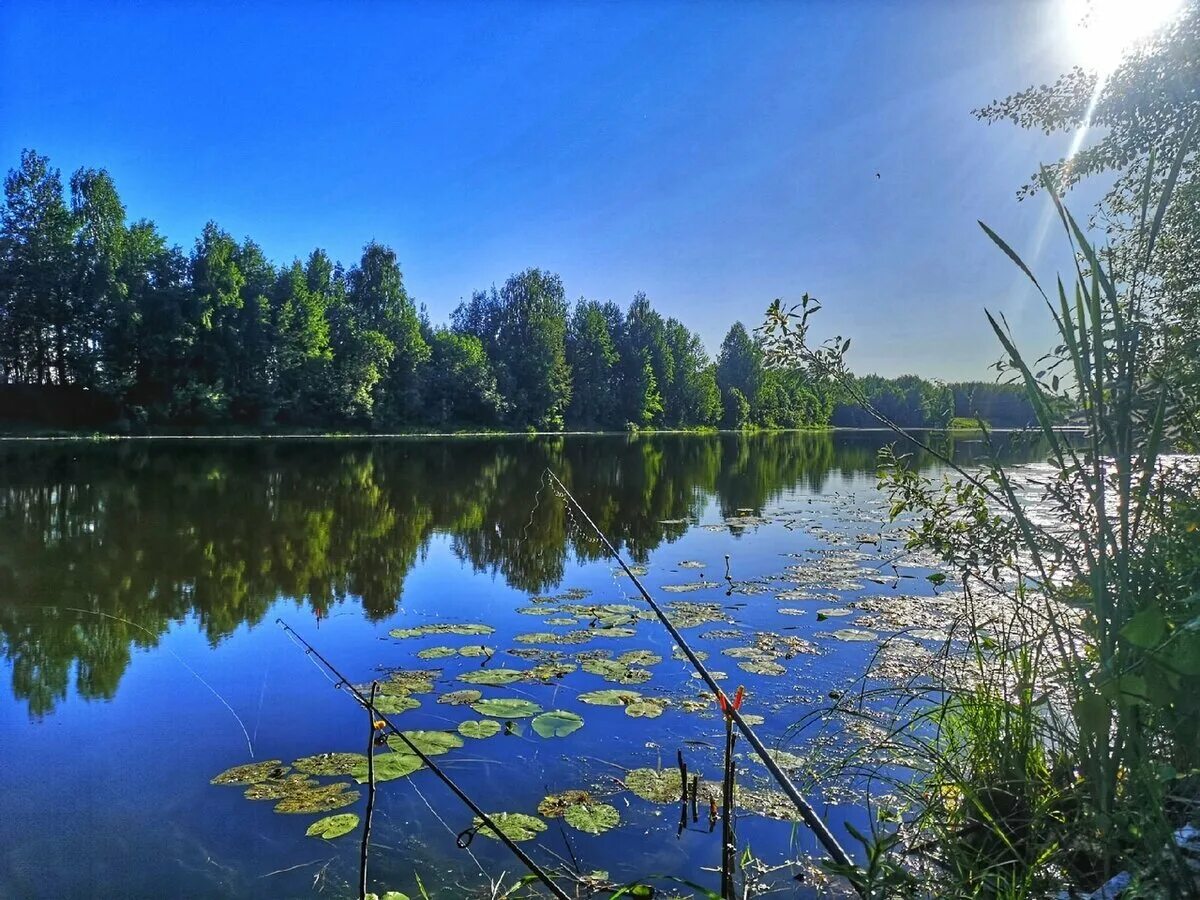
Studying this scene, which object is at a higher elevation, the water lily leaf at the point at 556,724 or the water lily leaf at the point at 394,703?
the water lily leaf at the point at 556,724

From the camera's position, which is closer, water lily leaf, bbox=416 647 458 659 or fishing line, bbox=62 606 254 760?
fishing line, bbox=62 606 254 760

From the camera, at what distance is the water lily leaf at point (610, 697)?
602cm

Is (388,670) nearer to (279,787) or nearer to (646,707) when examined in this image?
(279,787)

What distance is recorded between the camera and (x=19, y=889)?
3621 mm

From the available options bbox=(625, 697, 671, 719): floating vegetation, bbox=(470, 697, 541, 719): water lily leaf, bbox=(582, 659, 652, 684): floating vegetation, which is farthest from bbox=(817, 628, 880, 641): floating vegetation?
bbox=(470, 697, 541, 719): water lily leaf

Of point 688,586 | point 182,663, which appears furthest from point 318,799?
point 688,586

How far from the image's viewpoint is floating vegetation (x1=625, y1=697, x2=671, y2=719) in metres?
5.79

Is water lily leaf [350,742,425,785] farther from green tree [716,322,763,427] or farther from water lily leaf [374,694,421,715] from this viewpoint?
green tree [716,322,763,427]

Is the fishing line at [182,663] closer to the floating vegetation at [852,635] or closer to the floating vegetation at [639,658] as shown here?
the floating vegetation at [639,658]

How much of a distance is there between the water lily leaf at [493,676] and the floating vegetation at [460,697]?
262 millimetres

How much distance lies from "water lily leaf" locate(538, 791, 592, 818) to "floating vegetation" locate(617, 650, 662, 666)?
A: 8.09 ft

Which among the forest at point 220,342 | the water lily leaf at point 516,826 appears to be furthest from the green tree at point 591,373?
the water lily leaf at point 516,826

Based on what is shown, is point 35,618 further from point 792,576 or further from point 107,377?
point 107,377

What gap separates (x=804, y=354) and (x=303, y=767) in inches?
157
